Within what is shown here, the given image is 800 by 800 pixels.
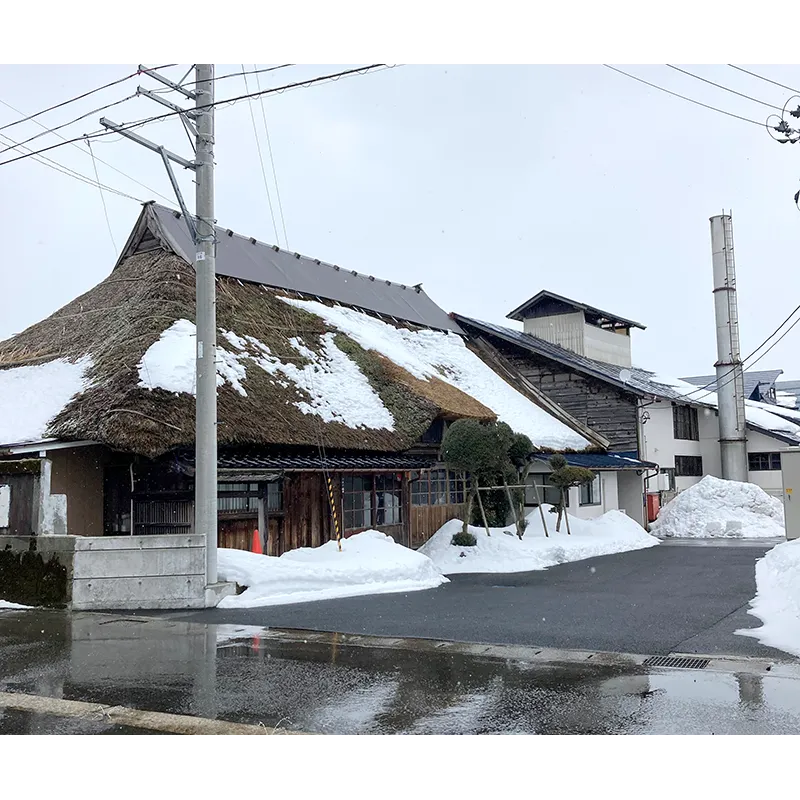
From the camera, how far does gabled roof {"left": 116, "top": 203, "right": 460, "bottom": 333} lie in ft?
59.9

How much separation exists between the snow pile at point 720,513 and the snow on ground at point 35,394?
17956mm

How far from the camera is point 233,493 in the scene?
44.8 ft

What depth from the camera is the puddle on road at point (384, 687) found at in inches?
211

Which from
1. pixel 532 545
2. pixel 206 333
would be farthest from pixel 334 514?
pixel 532 545

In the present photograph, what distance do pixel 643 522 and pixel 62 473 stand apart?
18719 millimetres

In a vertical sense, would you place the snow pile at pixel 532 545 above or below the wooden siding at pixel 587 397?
below

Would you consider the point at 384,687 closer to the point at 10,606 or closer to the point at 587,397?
the point at 10,606

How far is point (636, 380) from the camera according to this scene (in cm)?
2769

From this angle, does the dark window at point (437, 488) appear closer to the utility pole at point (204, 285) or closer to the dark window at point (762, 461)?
the utility pole at point (204, 285)

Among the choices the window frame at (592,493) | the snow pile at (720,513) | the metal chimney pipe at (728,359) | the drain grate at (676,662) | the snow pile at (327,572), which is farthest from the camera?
the metal chimney pipe at (728,359)

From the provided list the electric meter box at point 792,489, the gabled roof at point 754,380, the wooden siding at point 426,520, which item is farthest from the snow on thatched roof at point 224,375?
the gabled roof at point 754,380

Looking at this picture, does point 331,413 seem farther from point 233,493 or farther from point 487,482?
point 487,482

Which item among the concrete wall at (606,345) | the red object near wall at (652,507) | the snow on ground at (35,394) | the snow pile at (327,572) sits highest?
the concrete wall at (606,345)

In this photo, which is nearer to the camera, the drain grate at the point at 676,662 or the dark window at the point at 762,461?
the drain grate at the point at 676,662
